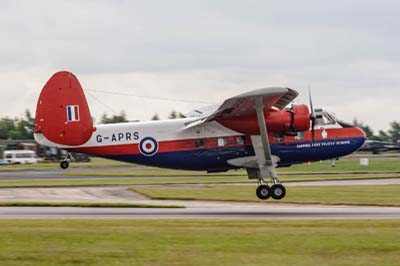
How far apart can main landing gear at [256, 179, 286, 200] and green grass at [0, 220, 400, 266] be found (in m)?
7.57

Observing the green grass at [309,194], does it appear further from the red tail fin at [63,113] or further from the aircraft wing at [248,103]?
the red tail fin at [63,113]

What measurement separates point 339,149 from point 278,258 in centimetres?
1734

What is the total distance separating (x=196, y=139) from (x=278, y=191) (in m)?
4.23

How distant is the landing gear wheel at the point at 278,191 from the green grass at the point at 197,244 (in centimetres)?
754

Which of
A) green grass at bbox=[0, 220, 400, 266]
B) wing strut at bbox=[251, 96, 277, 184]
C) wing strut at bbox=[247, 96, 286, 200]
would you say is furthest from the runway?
green grass at bbox=[0, 220, 400, 266]

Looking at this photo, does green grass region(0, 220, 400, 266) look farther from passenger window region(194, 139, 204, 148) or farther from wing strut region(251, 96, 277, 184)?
passenger window region(194, 139, 204, 148)

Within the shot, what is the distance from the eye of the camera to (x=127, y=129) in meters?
36.4

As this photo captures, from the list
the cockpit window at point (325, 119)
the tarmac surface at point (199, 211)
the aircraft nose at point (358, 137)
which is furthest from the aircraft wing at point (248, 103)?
the tarmac surface at point (199, 211)

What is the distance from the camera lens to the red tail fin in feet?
119

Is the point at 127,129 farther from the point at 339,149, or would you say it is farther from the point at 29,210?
the point at 339,149

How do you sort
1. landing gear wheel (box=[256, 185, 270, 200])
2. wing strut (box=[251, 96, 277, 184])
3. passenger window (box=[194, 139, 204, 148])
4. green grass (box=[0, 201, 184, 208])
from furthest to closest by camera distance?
1. green grass (box=[0, 201, 184, 208])
2. passenger window (box=[194, 139, 204, 148])
3. landing gear wheel (box=[256, 185, 270, 200])
4. wing strut (box=[251, 96, 277, 184])

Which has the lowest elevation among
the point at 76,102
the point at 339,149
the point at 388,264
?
the point at 388,264

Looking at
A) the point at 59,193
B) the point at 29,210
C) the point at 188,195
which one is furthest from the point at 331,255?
the point at 59,193

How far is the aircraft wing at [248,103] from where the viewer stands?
31.8m
